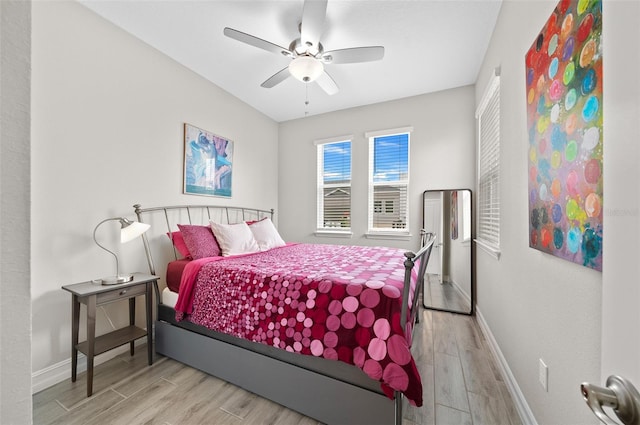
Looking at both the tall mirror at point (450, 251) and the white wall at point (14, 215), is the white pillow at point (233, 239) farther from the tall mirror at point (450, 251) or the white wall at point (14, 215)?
the tall mirror at point (450, 251)

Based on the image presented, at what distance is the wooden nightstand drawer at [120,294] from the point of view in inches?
71.4

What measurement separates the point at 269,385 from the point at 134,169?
7.25 ft

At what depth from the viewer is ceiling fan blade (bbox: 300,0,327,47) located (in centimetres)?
175

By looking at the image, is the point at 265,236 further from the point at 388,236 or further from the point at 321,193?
Answer: the point at 388,236

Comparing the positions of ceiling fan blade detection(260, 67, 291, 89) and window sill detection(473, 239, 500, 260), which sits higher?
ceiling fan blade detection(260, 67, 291, 89)

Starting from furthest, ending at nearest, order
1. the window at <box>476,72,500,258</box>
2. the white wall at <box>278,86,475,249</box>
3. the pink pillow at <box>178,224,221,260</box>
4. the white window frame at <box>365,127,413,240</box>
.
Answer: the white window frame at <box>365,127,413,240</box>, the white wall at <box>278,86,475,249</box>, the pink pillow at <box>178,224,221,260</box>, the window at <box>476,72,500,258</box>

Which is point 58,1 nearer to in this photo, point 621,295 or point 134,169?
point 134,169

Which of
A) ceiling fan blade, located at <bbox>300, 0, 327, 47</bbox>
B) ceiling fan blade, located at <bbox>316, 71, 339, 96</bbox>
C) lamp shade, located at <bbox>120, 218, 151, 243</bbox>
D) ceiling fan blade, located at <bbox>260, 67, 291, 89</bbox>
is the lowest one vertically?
lamp shade, located at <bbox>120, 218, 151, 243</bbox>

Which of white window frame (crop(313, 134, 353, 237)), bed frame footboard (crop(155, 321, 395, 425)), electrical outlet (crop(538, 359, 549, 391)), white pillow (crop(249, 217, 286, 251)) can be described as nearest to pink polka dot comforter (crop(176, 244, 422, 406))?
bed frame footboard (crop(155, 321, 395, 425))

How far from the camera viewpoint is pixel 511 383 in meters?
1.71

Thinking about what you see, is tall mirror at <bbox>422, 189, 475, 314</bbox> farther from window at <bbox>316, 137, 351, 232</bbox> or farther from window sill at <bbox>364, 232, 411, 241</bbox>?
window at <bbox>316, 137, 351, 232</bbox>

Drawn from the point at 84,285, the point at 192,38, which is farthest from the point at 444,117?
the point at 84,285

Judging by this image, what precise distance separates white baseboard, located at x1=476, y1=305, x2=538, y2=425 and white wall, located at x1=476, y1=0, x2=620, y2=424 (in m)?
0.04

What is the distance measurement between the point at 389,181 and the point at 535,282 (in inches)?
102
